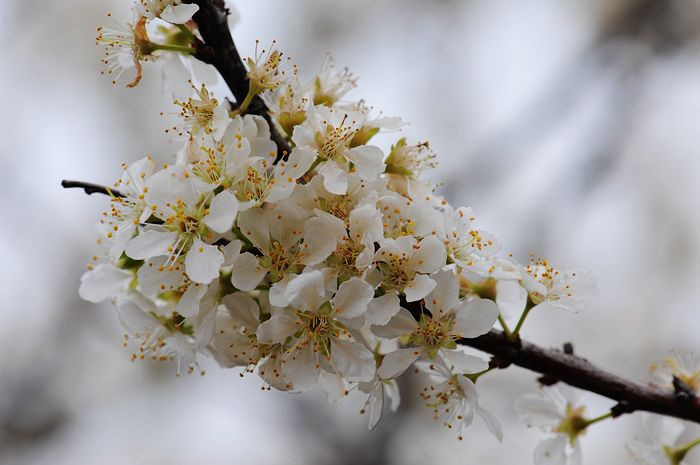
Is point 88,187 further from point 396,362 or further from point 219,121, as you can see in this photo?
point 396,362

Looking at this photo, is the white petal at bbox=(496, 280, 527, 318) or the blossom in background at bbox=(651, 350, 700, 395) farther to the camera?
the blossom in background at bbox=(651, 350, 700, 395)

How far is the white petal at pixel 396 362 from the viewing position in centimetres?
123

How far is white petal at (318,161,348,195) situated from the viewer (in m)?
1.20

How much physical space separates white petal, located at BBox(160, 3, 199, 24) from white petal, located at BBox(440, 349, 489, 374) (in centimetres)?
74

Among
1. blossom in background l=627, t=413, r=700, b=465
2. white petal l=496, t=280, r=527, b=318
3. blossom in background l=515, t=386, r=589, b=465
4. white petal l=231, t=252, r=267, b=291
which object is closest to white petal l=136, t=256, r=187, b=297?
white petal l=231, t=252, r=267, b=291

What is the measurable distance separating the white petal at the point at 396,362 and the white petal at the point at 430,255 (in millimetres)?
151

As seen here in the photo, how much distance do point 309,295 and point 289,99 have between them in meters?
0.41

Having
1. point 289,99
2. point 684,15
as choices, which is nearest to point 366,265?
point 289,99

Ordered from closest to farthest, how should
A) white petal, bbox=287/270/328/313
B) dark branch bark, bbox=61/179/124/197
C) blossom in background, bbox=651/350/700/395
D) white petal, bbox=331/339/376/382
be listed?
white petal, bbox=287/270/328/313 → white petal, bbox=331/339/376/382 → dark branch bark, bbox=61/179/124/197 → blossom in background, bbox=651/350/700/395

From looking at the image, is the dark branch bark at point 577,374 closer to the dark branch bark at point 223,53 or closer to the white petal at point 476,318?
the white petal at point 476,318

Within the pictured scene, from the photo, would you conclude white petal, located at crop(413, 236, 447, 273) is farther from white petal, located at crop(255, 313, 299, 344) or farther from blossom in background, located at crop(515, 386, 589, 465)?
blossom in background, located at crop(515, 386, 589, 465)

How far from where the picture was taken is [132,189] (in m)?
1.39

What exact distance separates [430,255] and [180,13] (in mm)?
602

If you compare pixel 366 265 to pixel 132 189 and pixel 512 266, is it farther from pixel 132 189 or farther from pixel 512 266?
pixel 132 189
